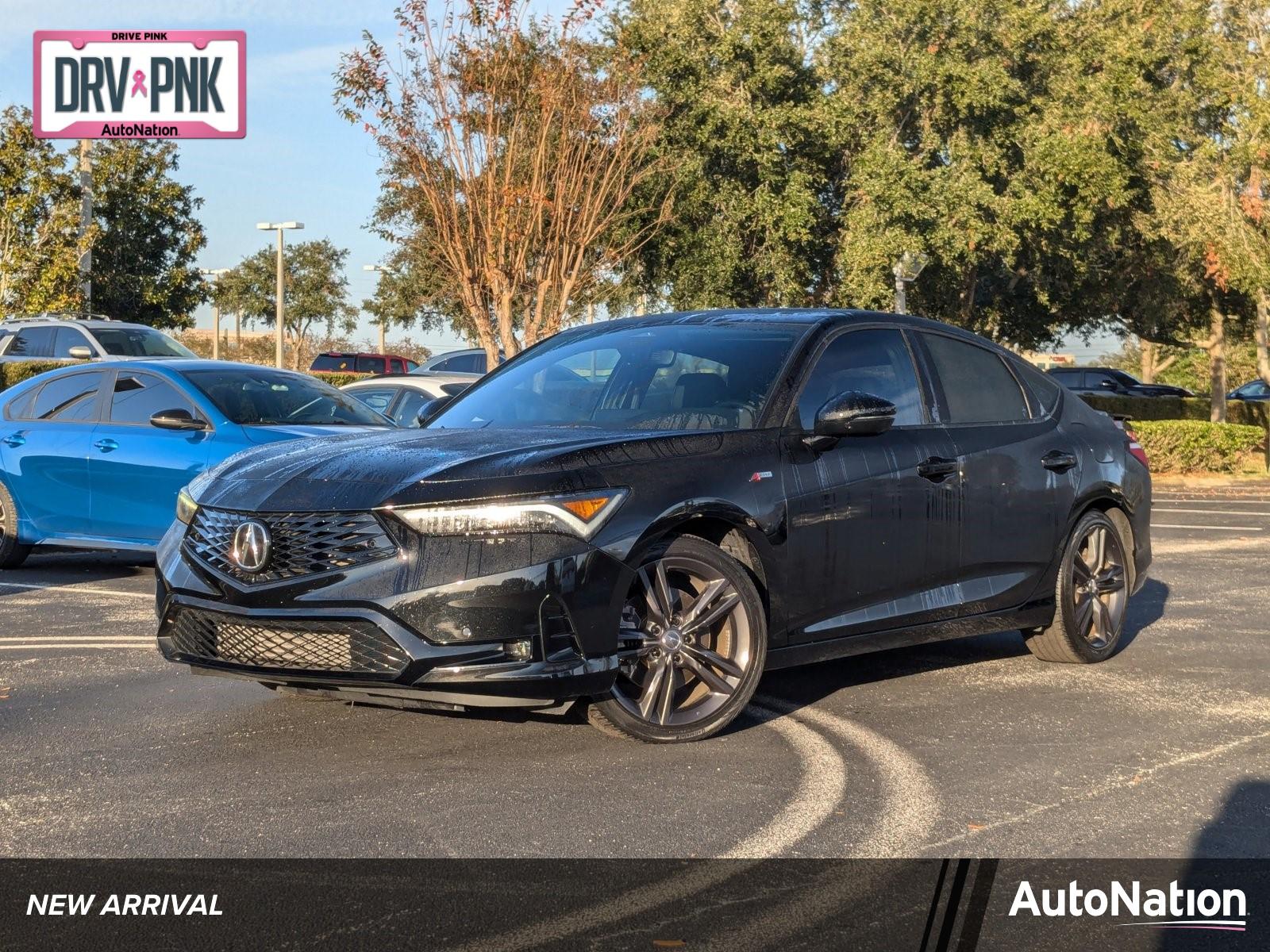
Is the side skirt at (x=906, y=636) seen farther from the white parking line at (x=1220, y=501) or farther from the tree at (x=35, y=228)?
the tree at (x=35, y=228)

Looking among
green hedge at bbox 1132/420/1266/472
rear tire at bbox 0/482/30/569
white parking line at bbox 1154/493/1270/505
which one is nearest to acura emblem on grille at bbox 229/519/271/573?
rear tire at bbox 0/482/30/569

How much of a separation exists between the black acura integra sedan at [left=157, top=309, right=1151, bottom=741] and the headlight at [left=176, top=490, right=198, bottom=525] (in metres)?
0.02

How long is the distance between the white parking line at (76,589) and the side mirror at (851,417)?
5393 mm

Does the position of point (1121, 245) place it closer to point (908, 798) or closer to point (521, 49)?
point (521, 49)

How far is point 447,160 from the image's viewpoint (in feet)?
85.9

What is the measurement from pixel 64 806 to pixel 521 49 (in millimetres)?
22174

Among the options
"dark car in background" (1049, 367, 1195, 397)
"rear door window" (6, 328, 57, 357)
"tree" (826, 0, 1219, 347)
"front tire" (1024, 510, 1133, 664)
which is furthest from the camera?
"dark car in background" (1049, 367, 1195, 397)

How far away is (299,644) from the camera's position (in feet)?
18.1

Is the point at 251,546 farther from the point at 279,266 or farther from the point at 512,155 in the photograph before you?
the point at 279,266

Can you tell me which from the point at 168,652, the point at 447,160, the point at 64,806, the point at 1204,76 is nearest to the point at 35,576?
the point at 168,652

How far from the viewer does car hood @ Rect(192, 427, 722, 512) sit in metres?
5.52

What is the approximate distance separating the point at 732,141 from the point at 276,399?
21.2m

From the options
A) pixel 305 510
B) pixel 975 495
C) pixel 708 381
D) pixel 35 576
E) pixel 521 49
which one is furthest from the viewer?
pixel 521 49

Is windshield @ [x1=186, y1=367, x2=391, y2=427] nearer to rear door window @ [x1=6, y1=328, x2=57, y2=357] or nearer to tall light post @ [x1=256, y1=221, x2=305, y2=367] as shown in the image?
rear door window @ [x1=6, y1=328, x2=57, y2=357]
